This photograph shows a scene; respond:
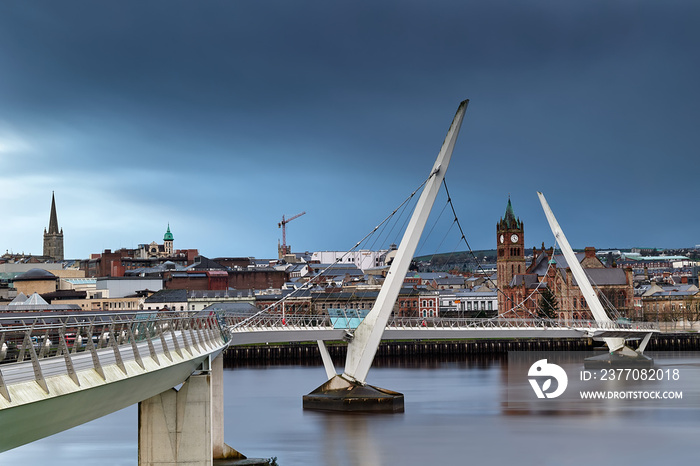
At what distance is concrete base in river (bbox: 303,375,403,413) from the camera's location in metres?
42.6

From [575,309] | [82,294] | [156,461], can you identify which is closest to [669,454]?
[156,461]

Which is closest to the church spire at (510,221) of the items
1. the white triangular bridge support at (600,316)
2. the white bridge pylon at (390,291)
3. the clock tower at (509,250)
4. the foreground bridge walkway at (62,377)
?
the clock tower at (509,250)

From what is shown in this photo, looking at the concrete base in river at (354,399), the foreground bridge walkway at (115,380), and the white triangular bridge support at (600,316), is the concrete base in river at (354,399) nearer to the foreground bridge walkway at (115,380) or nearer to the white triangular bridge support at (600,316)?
the foreground bridge walkway at (115,380)

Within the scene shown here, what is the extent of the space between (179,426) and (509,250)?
140510mm

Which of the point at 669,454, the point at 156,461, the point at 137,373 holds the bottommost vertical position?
the point at 669,454

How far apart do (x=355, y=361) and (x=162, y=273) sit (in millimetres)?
114368

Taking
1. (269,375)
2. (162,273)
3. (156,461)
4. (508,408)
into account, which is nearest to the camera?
(156,461)

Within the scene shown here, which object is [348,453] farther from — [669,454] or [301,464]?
[669,454]

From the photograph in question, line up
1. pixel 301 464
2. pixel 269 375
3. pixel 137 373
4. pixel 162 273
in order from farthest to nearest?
pixel 162 273, pixel 269 375, pixel 301 464, pixel 137 373

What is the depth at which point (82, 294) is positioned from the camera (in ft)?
416

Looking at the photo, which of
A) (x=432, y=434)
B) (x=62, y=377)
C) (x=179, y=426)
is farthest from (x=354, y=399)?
(x=62, y=377)

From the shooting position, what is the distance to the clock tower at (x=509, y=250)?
155 meters

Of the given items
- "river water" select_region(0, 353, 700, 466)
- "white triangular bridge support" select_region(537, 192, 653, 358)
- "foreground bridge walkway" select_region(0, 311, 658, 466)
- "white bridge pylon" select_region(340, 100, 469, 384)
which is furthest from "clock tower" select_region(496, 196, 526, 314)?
"foreground bridge walkway" select_region(0, 311, 658, 466)

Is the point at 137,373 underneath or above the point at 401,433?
above
